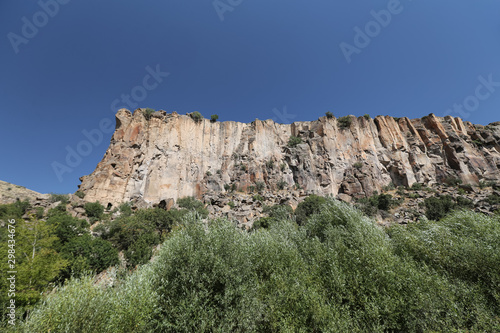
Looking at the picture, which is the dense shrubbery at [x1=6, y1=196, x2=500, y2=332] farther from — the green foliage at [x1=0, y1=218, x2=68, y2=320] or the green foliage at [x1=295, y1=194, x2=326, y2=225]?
the green foliage at [x1=295, y1=194, x2=326, y2=225]

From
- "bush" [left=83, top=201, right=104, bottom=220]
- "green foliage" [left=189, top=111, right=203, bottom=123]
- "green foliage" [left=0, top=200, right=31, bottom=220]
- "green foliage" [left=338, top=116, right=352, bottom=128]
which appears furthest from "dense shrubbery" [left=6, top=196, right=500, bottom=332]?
"green foliage" [left=338, top=116, right=352, bottom=128]

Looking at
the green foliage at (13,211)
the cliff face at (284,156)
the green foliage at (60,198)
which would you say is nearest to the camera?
the green foliage at (13,211)

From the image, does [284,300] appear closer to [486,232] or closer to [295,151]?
[486,232]

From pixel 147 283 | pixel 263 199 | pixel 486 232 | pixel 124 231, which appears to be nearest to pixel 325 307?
pixel 147 283

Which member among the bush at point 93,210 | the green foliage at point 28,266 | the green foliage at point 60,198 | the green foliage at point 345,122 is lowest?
the green foliage at point 28,266

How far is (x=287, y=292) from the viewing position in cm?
903

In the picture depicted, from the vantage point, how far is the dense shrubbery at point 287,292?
718 cm

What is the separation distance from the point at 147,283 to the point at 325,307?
27.1 ft

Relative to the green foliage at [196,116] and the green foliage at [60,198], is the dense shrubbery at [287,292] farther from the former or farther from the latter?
the green foliage at [196,116]

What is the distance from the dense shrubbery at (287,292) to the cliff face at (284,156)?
104 ft

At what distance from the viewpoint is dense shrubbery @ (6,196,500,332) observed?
23.6 feet

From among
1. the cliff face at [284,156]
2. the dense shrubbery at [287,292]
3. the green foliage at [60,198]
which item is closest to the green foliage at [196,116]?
→ the cliff face at [284,156]

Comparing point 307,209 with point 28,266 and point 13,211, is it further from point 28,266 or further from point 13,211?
point 13,211

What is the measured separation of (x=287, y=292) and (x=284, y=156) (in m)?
48.8
